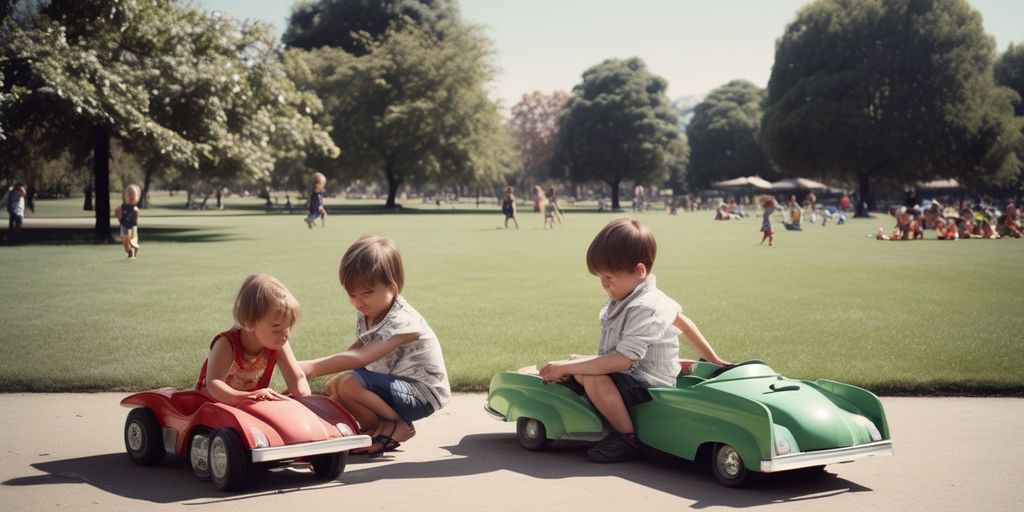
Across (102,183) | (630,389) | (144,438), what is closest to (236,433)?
(144,438)

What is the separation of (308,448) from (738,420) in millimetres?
2326

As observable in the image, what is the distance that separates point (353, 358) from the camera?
18.4 ft

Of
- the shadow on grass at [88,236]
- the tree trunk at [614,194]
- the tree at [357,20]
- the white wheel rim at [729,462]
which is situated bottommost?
the shadow on grass at [88,236]

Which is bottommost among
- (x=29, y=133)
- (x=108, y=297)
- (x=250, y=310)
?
(x=108, y=297)

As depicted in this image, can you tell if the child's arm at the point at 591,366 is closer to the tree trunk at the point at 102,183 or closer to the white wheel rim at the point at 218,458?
the white wheel rim at the point at 218,458

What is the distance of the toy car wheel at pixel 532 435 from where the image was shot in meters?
6.00

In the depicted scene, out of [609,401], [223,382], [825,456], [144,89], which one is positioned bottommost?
[825,456]

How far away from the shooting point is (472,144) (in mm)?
71188

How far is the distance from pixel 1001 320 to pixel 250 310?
1089 centimetres

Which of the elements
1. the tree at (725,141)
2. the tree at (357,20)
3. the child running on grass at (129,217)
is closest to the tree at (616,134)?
the tree at (357,20)

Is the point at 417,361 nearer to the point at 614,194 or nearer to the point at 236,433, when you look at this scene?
the point at 236,433

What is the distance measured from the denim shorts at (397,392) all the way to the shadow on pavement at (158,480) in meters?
0.60

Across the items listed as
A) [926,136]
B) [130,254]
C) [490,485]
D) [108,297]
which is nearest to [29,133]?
[130,254]

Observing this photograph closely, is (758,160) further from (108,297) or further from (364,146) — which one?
(108,297)
